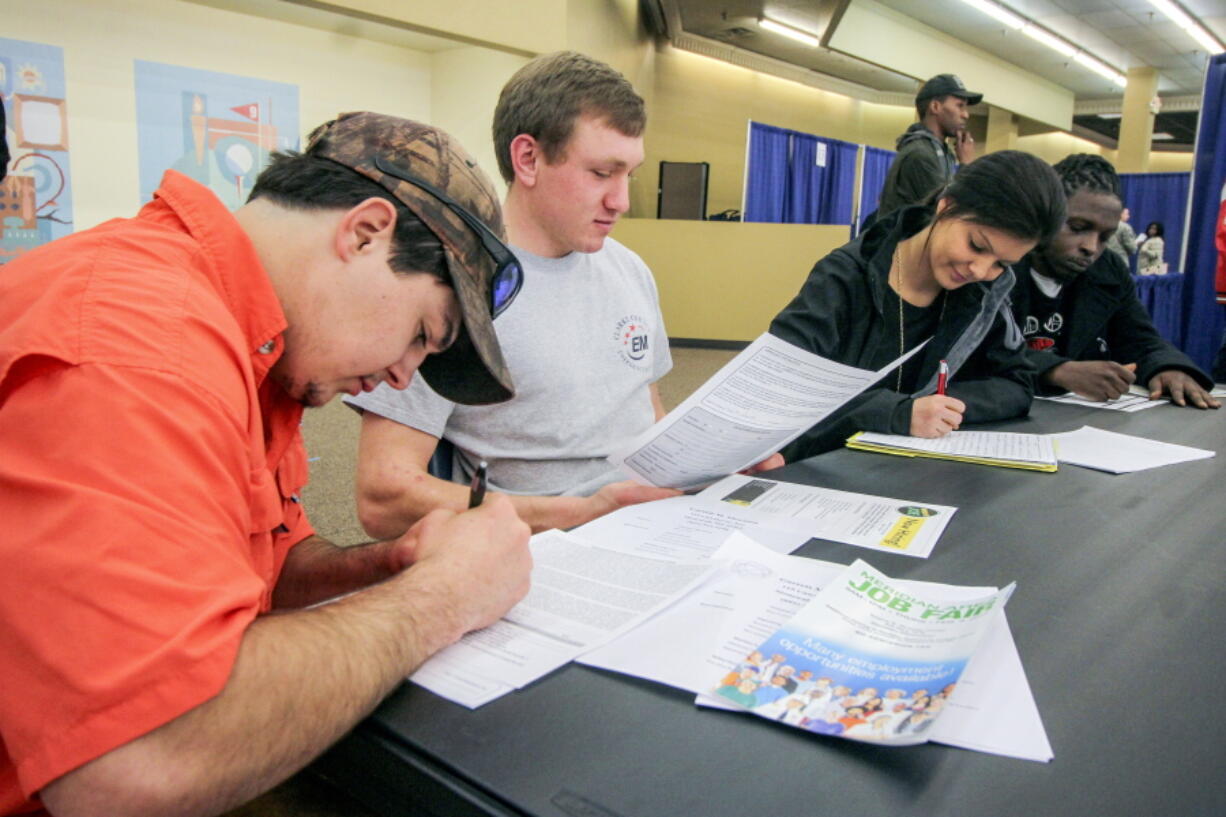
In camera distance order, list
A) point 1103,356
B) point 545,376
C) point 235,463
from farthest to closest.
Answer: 1. point 1103,356
2. point 545,376
3. point 235,463

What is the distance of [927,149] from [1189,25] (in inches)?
307

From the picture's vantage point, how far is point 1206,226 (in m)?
4.03

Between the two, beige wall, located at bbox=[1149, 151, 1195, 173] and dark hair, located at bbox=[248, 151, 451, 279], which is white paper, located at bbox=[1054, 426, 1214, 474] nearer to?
dark hair, located at bbox=[248, 151, 451, 279]

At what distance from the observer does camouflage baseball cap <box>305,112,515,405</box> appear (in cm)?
69

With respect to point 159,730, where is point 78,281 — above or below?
above

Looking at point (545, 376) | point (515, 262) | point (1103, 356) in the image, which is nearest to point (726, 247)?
point (1103, 356)

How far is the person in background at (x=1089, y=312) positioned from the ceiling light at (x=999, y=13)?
714 centimetres

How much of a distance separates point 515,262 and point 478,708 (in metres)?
0.40

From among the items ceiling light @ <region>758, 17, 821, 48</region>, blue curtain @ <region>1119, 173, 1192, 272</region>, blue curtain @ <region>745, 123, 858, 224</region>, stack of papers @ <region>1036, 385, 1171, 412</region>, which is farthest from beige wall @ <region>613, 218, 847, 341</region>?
stack of papers @ <region>1036, 385, 1171, 412</region>

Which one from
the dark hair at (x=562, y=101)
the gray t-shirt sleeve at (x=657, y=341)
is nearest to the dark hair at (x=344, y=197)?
the dark hair at (x=562, y=101)

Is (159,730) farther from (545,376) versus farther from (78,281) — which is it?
(545,376)

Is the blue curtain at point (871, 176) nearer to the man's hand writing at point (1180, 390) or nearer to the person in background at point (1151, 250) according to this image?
the person in background at point (1151, 250)

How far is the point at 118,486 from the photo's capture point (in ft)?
1.48

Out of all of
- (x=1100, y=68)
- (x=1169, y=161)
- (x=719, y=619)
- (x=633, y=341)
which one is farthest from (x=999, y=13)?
(x=1169, y=161)
